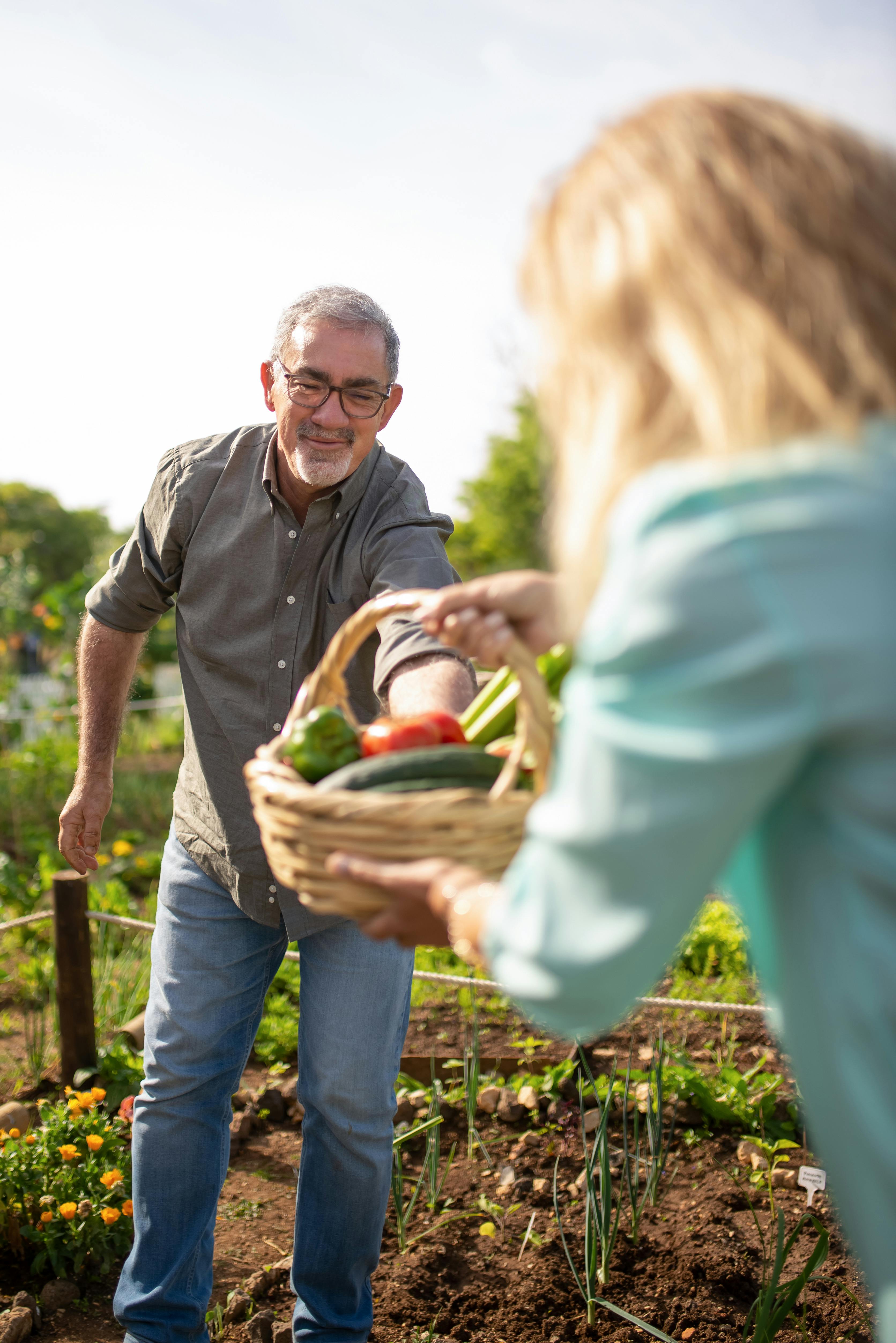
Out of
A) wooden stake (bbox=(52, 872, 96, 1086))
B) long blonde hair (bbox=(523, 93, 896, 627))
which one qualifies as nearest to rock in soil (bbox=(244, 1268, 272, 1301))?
wooden stake (bbox=(52, 872, 96, 1086))

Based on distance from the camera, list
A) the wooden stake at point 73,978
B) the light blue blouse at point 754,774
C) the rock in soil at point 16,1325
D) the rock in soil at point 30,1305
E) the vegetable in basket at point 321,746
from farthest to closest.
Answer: the wooden stake at point 73,978
the rock in soil at point 30,1305
the rock in soil at point 16,1325
the vegetable in basket at point 321,746
the light blue blouse at point 754,774

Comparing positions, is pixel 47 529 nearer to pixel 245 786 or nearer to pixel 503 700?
pixel 245 786

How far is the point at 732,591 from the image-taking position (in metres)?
0.90

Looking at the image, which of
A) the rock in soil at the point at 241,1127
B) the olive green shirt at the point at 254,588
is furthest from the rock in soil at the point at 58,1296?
the olive green shirt at the point at 254,588

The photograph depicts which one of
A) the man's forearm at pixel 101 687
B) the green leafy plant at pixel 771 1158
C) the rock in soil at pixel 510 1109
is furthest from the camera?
the rock in soil at pixel 510 1109

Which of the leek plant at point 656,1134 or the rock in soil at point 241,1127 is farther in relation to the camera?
the rock in soil at point 241,1127

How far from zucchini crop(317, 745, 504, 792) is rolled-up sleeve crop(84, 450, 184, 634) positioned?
1456mm

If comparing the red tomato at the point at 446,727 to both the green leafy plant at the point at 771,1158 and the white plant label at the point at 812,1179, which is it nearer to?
the white plant label at the point at 812,1179

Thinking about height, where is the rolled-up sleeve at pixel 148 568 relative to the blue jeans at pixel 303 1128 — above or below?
above

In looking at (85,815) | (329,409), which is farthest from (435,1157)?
(329,409)

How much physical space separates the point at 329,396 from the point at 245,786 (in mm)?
977

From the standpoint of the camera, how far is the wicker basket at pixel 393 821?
1.34 metres

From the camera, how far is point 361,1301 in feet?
7.83

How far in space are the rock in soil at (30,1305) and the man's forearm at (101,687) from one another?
1252 millimetres
